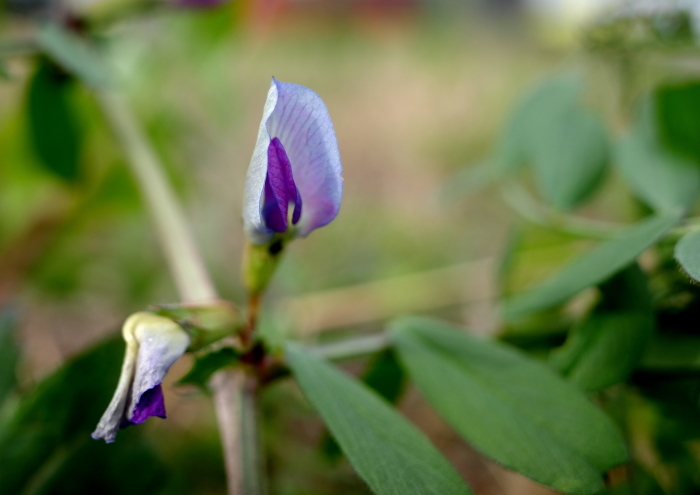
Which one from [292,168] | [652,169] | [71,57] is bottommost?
[652,169]

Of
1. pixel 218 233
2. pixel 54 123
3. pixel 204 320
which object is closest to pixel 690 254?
pixel 204 320

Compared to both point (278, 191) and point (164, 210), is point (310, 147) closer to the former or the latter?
point (278, 191)

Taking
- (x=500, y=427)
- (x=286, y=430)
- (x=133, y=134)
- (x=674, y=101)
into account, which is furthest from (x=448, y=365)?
(x=133, y=134)

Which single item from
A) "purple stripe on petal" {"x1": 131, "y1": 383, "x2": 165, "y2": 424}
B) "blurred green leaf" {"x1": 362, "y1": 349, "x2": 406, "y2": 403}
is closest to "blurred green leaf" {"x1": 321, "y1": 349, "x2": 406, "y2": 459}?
"blurred green leaf" {"x1": 362, "y1": 349, "x2": 406, "y2": 403}

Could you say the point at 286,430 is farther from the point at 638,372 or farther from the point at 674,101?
the point at 674,101

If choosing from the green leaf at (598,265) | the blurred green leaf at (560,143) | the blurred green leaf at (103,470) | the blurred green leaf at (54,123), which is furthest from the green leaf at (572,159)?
the blurred green leaf at (54,123)

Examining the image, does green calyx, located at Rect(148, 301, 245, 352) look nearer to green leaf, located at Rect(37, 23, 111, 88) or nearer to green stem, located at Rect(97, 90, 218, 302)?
green stem, located at Rect(97, 90, 218, 302)

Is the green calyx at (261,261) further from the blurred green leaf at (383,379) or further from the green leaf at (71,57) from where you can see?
the green leaf at (71,57)
